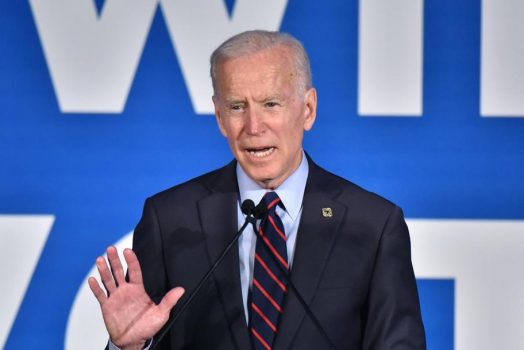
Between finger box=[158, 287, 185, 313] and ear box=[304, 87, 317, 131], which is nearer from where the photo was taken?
finger box=[158, 287, 185, 313]

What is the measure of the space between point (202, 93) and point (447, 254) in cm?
85

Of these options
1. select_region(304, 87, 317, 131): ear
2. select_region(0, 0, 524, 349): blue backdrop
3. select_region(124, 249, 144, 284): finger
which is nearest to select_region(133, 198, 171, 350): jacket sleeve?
select_region(124, 249, 144, 284): finger

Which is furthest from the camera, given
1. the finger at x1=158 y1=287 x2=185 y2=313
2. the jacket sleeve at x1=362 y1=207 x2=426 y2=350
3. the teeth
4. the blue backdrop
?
the blue backdrop

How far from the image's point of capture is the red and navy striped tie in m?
1.67

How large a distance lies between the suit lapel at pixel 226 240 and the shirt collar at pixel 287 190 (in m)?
0.02

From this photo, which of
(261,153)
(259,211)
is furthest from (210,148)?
(259,211)

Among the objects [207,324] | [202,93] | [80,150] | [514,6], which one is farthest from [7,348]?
[514,6]

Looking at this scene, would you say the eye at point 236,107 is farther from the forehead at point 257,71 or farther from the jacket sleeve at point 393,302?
the jacket sleeve at point 393,302

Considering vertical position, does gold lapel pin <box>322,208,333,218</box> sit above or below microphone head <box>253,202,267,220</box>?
below

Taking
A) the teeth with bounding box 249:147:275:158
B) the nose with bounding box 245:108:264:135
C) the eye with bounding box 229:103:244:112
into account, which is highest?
the eye with bounding box 229:103:244:112

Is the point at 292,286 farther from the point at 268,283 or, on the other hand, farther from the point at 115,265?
the point at 115,265

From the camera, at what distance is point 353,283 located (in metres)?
1.71

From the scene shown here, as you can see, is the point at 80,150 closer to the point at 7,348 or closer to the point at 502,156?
the point at 7,348

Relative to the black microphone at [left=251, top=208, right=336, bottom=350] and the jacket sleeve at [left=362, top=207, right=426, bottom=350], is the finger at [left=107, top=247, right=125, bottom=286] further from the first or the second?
the jacket sleeve at [left=362, top=207, right=426, bottom=350]
